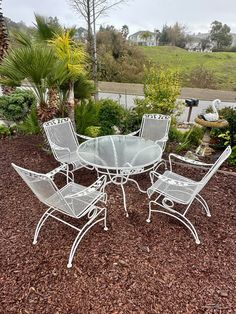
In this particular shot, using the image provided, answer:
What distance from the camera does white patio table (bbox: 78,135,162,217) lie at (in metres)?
2.90

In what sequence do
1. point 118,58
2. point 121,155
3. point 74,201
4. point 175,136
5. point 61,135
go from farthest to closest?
1. point 118,58
2. point 175,136
3. point 61,135
4. point 121,155
5. point 74,201

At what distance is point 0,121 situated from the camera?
687 cm

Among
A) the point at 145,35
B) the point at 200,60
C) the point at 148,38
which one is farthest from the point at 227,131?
the point at 148,38

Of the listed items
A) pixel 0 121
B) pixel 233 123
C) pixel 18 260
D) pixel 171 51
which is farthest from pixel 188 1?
pixel 171 51

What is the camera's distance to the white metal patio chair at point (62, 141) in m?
3.64

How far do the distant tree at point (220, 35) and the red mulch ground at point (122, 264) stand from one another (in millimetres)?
30654

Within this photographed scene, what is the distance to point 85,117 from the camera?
5109 millimetres

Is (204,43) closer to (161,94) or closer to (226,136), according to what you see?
(161,94)

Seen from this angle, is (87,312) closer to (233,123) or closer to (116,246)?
(116,246)

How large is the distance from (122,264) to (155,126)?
2588 mm

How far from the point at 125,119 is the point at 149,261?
121 inches

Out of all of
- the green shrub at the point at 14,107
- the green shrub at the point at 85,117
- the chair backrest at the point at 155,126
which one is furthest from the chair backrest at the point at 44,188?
the green shrub at the point at 14,107

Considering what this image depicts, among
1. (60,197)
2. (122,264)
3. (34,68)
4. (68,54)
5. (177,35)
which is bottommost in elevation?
(122,264)

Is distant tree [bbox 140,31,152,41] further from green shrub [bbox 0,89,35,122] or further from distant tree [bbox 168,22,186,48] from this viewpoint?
green shrub [bbox 0,89,35,122]
